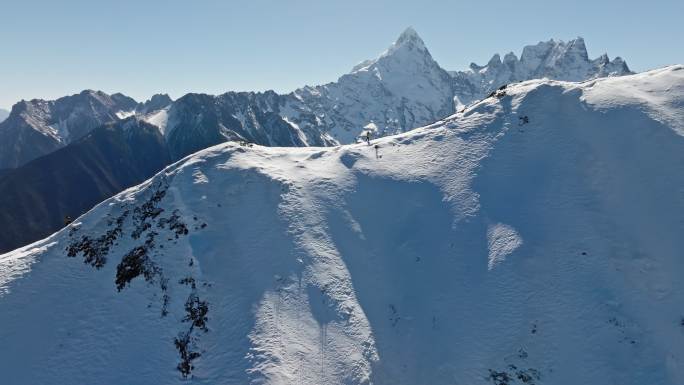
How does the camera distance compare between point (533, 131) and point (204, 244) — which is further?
point (533, 131)

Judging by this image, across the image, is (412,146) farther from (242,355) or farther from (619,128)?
(242,355)

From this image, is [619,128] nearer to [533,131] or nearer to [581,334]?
[533,131]

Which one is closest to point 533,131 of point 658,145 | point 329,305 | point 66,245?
point 658,145

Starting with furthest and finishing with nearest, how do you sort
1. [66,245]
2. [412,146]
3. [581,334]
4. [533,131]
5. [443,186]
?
1. [412,146]
2. [533,131]
3. [443,186]
4. [66,245]
5. [581,334]

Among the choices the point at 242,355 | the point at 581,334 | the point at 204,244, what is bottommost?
the point at 581,334

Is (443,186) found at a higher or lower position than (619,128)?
lower

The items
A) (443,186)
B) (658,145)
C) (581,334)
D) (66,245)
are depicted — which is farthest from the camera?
(443,186)
